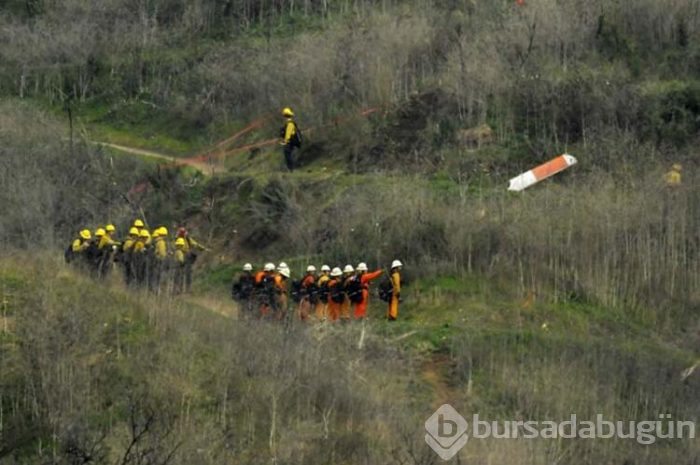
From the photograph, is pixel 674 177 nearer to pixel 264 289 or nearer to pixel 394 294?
pixel 394 294

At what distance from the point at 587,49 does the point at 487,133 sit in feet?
13.6

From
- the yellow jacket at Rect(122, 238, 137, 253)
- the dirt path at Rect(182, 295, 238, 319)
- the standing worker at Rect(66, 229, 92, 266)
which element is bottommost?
the dirt path at Rect(182, 295, 238, 319)

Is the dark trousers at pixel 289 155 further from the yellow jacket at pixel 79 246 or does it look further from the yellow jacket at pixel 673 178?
the yellow jacket at pixel 673 178

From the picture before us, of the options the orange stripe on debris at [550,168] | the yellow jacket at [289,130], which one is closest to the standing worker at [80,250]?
the yellow jacket at [289,130]

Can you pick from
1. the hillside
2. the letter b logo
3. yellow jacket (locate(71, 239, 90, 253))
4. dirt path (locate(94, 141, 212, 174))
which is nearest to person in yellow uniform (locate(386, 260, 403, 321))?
the hillside

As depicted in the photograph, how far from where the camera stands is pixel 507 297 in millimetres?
33031

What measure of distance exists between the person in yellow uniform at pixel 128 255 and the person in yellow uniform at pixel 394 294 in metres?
4.95

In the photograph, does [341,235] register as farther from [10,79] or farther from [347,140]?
[10,79]

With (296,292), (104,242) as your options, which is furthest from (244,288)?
(104,242)

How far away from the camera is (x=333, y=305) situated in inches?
1283

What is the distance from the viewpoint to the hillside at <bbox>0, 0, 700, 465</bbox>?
Answer: 27.0m

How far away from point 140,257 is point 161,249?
29.5 inches

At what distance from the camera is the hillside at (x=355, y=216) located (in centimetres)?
2695

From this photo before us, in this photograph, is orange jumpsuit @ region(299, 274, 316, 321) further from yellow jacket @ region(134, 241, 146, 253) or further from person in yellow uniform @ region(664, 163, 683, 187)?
person in yellow uniform @ region(664, 163, 683, 187)
